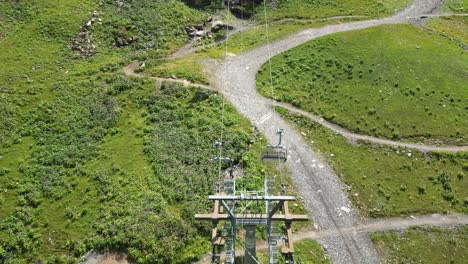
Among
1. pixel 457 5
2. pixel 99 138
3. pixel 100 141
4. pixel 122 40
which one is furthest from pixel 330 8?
pixel 100 141

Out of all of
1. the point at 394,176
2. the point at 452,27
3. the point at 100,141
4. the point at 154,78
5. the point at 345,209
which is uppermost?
the point at 452,27

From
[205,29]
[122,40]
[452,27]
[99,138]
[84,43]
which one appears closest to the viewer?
[99,138]

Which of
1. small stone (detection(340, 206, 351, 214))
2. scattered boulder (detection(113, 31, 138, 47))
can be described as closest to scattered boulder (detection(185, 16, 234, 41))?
scattered boulder (detection(113, 31, 138, 47))

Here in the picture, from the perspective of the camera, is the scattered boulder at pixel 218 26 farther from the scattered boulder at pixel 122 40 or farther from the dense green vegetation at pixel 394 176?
the dense green vegetation at pixel 394 176

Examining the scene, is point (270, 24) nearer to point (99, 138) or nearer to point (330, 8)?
point (330, 8)

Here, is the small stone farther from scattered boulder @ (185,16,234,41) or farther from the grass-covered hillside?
scattered boulder @ (185,16,234,41)

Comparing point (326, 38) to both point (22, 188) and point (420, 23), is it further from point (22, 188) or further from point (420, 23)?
point (22, 188)
